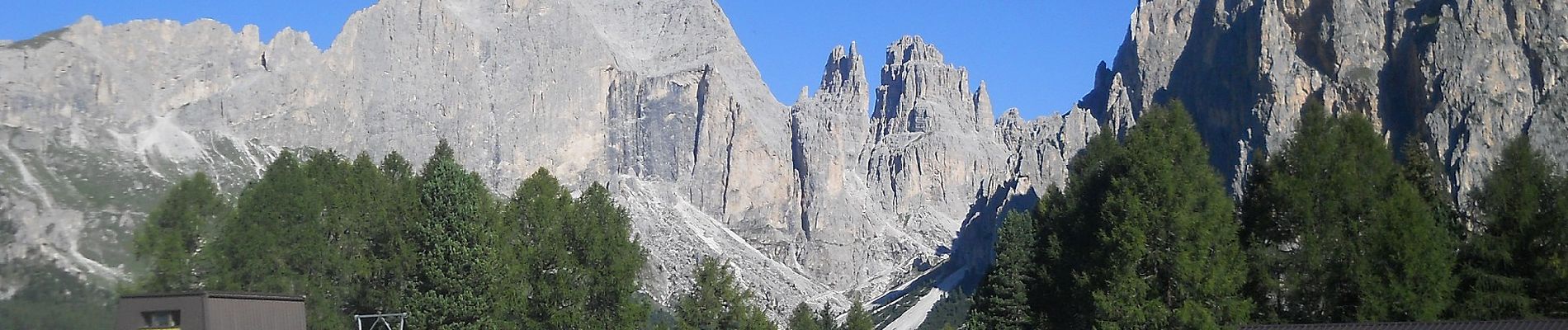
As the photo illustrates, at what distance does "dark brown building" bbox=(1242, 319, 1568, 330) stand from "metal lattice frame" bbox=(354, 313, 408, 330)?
3149cm

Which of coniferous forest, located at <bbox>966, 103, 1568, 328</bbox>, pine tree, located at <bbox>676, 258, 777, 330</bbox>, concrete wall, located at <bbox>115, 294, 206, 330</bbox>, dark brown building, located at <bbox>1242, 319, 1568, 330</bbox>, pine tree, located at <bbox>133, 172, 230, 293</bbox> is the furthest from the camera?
pine tree, located at <bbox>676, 258, 777, 330</bbox>

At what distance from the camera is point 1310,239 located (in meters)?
54.8

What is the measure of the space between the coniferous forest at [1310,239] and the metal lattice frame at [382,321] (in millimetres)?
25350

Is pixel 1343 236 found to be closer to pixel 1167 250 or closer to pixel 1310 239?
pixel 1310 239

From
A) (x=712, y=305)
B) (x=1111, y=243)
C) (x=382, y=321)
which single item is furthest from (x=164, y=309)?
(x=1111, y=243)

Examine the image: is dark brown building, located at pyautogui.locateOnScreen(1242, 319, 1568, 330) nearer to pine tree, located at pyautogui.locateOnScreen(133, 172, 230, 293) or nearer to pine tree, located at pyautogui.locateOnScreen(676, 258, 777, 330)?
pine tree, located at pyautogui.locateOnScreen(676, 258, 777, 330)

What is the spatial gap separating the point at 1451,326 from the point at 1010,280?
3234 centimetres

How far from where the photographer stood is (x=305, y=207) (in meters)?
64.0

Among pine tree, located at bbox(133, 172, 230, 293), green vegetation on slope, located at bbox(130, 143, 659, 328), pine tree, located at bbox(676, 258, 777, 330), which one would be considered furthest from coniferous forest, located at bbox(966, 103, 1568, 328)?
pine tree, located at bbox(133, 172, 230, 293)

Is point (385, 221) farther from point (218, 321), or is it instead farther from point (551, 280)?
point (218, 321)

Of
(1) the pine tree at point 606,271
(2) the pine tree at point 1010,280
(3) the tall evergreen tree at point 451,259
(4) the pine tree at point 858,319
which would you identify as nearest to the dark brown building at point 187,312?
(3) the tall evergreen tree at point 451,259

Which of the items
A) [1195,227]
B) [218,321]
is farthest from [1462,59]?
[218,321]

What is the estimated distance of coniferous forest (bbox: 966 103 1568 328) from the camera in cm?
5150

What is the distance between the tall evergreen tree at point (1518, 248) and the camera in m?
52.6
